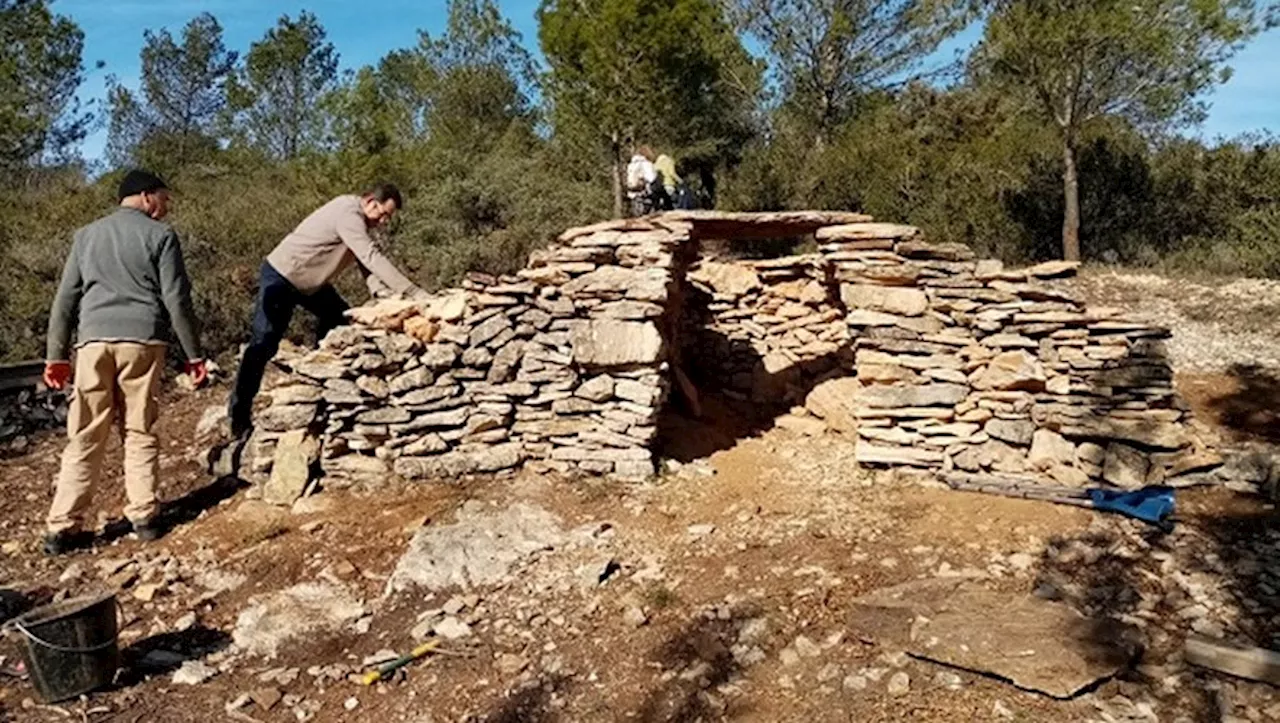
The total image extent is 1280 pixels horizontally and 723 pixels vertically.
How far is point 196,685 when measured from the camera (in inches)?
140

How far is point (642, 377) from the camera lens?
5.40m

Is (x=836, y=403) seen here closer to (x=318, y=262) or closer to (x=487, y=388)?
(x=487, y=388)

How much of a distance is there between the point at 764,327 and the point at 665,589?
3.77 metres

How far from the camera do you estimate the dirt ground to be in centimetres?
336

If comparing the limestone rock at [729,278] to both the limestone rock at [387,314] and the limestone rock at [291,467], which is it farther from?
the limestone rock at [291,467]

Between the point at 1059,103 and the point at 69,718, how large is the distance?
12337 millimetres

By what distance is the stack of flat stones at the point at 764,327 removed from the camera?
7406 millimetres

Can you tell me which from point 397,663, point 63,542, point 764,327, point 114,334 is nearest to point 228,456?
point 63,542

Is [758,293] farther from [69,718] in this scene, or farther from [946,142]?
[946,142]

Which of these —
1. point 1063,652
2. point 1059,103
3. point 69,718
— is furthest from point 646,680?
point 1059,103

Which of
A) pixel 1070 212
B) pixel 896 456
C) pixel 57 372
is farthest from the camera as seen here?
pixel 1070 212

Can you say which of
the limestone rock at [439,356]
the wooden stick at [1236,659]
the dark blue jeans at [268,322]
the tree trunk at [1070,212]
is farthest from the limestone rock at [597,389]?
the tree trunk at [1070,212]

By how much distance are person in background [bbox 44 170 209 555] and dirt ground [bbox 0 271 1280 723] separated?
1.43ft

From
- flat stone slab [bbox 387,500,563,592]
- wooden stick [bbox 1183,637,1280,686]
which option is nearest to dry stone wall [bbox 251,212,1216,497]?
flat stone slab [bbox 387,500,563,592]
